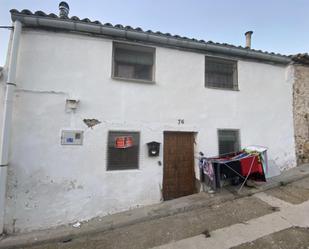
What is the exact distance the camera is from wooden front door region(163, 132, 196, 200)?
17.7 ft

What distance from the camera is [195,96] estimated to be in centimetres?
570

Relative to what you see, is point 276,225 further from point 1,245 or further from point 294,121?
point 1,245

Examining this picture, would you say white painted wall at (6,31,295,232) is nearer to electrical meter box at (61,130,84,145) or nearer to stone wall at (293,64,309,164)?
electrical meter box at (61,130,84,145)

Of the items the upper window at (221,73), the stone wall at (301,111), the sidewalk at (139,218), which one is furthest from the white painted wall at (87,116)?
the stone wall at (301,111)

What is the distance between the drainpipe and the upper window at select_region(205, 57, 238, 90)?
17.2 feet

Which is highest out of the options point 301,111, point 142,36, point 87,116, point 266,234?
point 142,36

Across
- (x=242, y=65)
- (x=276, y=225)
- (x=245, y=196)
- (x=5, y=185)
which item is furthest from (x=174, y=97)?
(x=5, y=185)

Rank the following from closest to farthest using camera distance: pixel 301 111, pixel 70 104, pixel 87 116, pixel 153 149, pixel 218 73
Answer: pixel 70 104
pixel 87 116
pixel 153 149
pixel 218 73
pixel 301 111

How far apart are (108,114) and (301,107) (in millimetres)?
7293

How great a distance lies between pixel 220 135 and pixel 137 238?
3.87 m

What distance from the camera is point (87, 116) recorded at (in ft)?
15.5

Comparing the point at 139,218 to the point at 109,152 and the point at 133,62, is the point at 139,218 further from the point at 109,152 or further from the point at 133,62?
the point at 133,62

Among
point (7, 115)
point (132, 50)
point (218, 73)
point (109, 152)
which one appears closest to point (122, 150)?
point (109, 152)

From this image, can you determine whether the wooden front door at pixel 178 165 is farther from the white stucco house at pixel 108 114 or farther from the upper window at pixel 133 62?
the upper window at pixel 133 62
